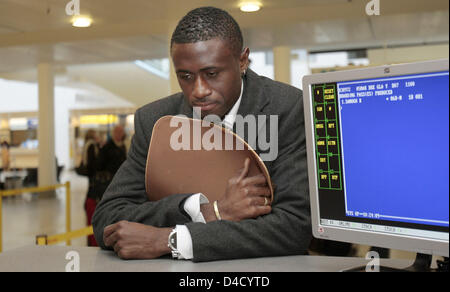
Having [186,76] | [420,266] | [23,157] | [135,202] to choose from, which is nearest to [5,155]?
[23,157]

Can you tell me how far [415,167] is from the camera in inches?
38.4

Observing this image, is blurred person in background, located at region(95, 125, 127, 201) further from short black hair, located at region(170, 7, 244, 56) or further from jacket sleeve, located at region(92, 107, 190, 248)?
short black hair, located at region(170, 7, 244, 56)

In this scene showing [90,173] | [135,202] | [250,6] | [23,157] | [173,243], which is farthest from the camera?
[23,157]

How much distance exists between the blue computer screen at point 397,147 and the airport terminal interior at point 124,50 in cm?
263

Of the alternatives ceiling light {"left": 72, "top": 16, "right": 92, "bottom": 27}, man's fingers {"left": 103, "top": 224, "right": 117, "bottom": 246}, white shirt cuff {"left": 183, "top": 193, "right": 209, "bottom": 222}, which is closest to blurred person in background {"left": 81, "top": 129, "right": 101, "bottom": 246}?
ceiling light {"left": 72, "top": 16, "right": 92, "bottom": 27}

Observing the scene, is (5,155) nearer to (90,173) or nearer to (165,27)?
(165,27)

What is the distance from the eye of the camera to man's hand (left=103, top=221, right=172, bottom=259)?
51.6 inches

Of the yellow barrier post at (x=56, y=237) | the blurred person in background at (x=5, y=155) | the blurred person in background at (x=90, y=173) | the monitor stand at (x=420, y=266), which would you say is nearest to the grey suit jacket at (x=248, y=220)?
the monitor stand at (x=420, y=266)

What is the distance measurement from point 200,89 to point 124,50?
10370 millimetres

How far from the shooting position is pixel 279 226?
4.34 feet

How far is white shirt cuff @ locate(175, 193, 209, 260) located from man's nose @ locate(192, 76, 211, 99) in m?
0.28

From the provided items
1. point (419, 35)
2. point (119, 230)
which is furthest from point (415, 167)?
point (419, 35)

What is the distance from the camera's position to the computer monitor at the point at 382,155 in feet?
3.11

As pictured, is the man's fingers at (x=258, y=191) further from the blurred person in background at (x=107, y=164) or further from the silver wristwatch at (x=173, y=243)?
the blurred person in background at (x=107, y=164)
